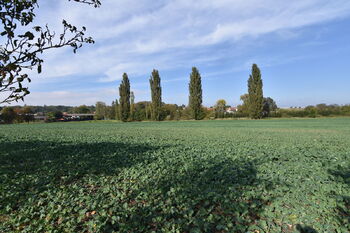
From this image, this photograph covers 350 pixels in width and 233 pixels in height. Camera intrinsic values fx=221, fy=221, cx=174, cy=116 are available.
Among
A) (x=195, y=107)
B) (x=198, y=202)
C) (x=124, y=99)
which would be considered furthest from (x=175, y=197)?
(x=124, y=99)

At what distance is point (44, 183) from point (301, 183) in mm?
6985

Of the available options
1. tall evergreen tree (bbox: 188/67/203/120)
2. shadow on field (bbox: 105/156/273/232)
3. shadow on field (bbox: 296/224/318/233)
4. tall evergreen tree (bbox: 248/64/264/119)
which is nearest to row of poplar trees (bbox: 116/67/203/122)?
tall evergreen tree (bbox: 188/67/203/120)

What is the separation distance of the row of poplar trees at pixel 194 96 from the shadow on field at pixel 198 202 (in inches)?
2354

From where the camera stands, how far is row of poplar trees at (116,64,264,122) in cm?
6562

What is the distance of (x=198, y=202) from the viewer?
4.80m

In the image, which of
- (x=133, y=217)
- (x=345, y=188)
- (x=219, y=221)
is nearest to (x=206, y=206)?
(x=219, y=221)

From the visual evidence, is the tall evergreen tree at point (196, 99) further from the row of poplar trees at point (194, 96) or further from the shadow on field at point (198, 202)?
the shadow on field at point (198, 202)

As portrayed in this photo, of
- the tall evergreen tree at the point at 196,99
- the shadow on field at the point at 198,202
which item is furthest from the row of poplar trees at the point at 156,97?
the shadow on field at the point at 198,202

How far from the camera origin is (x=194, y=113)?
217 feet

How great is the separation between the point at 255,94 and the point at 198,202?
65.4 metres

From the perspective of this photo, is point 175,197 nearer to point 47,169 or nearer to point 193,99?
point 47,169

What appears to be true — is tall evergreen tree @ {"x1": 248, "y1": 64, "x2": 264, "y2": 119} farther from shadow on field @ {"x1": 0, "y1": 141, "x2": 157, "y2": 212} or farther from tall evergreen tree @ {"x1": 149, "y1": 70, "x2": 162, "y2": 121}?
shadow on field @ {"x1": 0, "y1": 141, "x2": 157, "y2": 212}

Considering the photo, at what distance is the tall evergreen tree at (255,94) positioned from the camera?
65.2 meters

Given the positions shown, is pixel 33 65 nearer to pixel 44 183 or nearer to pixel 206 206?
pixel 206 206
